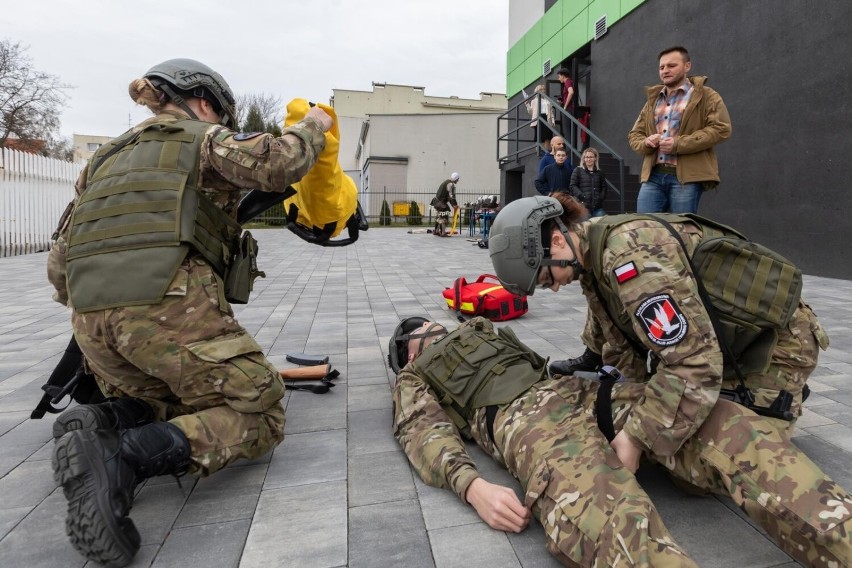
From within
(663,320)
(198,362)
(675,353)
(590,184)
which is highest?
(590,184)

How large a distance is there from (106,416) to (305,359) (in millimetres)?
1759

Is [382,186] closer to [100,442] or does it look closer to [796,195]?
[796,195]

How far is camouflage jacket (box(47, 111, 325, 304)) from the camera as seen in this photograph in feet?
6.84

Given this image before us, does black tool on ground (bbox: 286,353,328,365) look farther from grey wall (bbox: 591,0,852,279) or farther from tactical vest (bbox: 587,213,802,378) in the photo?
grey wall (bbox: 591,0,852,279)

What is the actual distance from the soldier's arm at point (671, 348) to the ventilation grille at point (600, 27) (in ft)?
42.9

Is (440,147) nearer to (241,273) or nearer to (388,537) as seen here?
(241,273)

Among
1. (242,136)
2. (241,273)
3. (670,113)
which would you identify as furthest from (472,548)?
(670,113)

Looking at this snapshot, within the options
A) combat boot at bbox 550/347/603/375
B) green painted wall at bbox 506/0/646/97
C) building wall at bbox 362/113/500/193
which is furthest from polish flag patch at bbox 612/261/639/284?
building wall at bbox 362/113/500/193

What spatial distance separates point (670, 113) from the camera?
4.53 meters

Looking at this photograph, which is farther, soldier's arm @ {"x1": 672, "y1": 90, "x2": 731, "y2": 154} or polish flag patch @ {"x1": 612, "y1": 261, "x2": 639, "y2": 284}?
soldier's arm @ {"x1": 672, "y1": 90, "x2": 731, "y2": 154}

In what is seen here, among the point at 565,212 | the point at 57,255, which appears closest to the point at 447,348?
the point at 565,212

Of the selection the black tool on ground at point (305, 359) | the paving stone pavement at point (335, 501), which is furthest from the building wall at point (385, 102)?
the paving stone pavement at point (335, 501)

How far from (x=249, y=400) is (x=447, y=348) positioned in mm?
870

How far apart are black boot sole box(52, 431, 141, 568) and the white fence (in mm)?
12987
